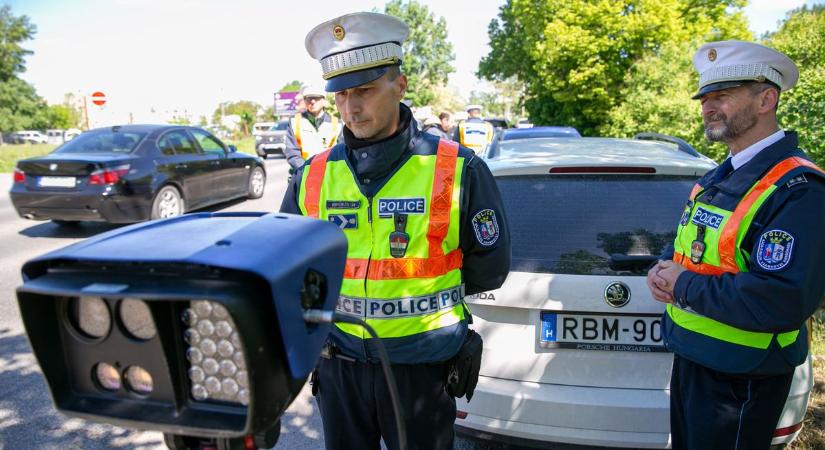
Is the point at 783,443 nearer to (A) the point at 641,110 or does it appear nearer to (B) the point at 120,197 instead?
(B) the point at 120,197

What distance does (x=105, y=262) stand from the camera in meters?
1.04

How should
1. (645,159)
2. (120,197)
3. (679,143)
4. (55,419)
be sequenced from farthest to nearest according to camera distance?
(120,197) < (679,143) < (55,419) < (645,159)

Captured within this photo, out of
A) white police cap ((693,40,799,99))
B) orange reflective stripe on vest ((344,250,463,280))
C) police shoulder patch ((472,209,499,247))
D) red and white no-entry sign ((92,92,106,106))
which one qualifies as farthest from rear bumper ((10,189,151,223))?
red and white no-entry sign ((92,92,106,106))

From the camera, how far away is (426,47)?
7000 centimetres

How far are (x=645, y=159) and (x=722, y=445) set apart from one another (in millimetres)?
1394

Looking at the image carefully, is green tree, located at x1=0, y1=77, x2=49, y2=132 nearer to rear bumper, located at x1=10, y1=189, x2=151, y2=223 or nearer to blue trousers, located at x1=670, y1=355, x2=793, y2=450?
rear bumper, located at x1=10, y1=189, x2=151, y2=223

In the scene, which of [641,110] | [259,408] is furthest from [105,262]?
[641,110]

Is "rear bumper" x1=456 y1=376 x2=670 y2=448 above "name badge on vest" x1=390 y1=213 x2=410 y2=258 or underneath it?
underneath

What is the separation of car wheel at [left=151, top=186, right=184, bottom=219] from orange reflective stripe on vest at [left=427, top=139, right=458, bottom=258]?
723cm

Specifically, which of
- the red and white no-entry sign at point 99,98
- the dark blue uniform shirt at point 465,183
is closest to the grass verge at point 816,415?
the dark blue uniform shirt at point 465,183

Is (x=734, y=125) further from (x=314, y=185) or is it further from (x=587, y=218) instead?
(x=314, y=185)

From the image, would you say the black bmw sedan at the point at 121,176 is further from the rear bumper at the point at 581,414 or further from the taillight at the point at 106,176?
the rear bumper at the point at 581,414

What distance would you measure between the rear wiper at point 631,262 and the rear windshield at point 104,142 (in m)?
7.74

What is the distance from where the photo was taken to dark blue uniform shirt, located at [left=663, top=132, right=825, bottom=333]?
5.80ft
